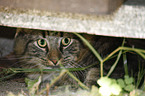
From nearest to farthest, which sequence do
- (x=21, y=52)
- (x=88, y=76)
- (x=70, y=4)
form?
(x=70, y=4) < (x=88, y=76) < (x=21, y=52)

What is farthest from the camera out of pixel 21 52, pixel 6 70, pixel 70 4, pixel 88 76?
pixel 21 52

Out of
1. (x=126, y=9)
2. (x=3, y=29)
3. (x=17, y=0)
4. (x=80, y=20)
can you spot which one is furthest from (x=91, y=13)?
(x=3, y=29)

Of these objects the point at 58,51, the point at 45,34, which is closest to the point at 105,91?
the point at 58,51

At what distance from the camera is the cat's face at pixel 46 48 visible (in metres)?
1.38

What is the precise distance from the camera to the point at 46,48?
149 cm

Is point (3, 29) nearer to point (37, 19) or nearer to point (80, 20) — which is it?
point (37, 19)

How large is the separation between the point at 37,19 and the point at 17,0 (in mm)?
141

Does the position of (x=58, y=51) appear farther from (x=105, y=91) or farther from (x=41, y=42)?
(x=105, y=91)

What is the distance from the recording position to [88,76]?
1359mm

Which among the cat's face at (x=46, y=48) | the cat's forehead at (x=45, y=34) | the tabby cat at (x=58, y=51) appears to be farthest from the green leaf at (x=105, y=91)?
the cat's forehead at (x=45, y=34)

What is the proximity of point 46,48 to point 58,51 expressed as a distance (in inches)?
6.0

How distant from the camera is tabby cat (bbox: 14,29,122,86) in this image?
1.37 metres

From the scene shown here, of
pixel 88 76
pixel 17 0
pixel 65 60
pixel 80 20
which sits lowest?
pixel 88 76

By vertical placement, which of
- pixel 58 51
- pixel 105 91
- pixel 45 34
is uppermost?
pixel 45 34
